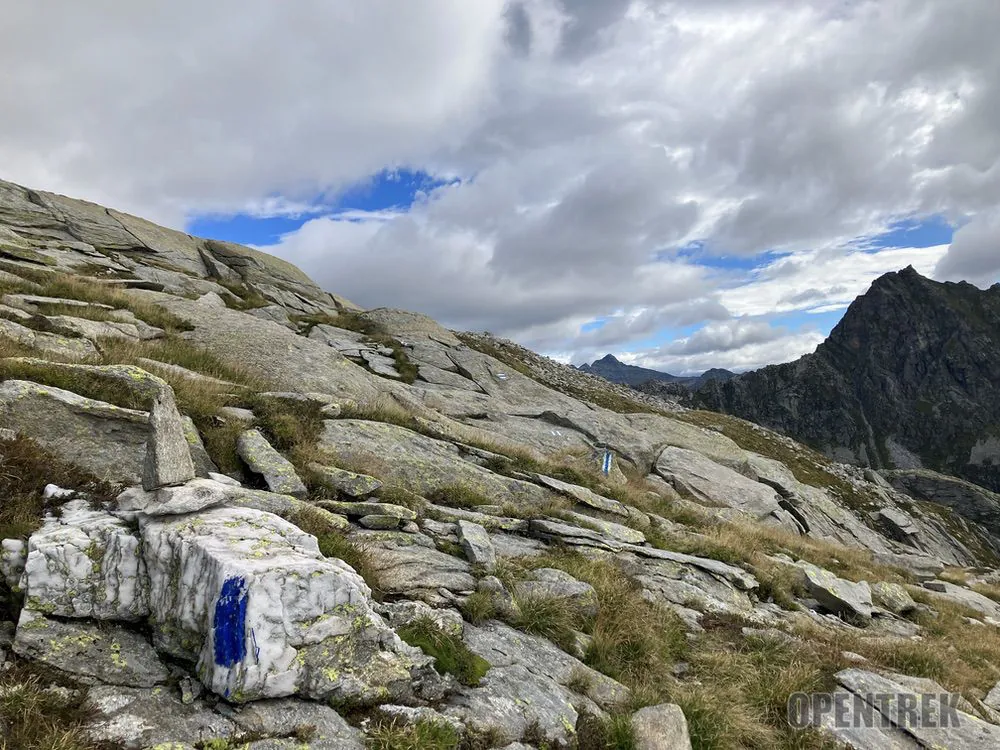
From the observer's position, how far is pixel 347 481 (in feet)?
34.7

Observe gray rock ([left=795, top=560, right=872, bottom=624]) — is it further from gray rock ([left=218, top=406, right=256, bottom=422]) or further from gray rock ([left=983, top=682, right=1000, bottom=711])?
gray rock ([left=218, top=406, right=256, bottom=422])

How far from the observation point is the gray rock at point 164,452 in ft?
21.1

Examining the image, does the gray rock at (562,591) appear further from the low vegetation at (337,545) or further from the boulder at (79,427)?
the boulder at (79,427)

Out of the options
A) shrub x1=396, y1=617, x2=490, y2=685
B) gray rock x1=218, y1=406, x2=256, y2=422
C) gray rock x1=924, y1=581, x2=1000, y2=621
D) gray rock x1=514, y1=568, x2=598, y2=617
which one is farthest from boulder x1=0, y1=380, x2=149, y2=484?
gray rock x1=924, y1=581, x2=1000, y2=621

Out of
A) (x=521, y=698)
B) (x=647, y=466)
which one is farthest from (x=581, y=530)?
(x=647, y=466)

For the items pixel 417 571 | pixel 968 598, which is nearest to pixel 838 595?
pixel 417 571

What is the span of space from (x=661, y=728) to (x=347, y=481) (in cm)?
701

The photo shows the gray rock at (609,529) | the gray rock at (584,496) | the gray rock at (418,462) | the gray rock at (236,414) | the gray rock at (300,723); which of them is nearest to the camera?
the gray rock at (300,723)

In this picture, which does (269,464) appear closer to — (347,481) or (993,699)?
(347,481)

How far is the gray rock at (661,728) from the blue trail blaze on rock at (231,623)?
4164 mm

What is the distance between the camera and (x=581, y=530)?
40.4ft

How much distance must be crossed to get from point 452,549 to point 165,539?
15.5 feet

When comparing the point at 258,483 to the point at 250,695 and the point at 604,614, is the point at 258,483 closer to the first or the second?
the point at 250,695

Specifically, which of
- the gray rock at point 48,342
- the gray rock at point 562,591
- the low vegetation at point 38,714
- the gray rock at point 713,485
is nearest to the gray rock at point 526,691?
the gray rock at point 562,591
